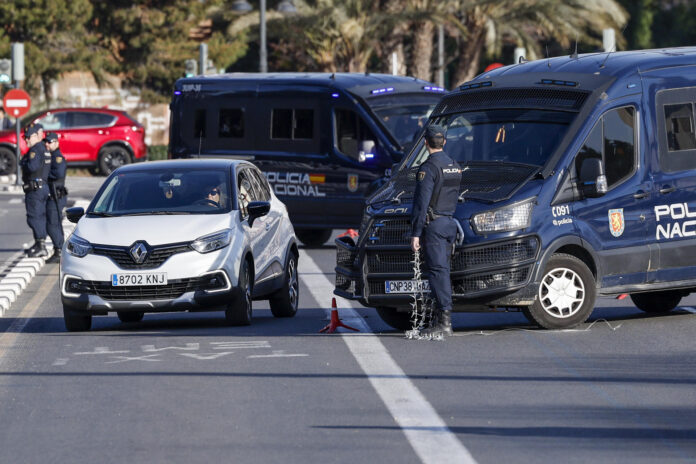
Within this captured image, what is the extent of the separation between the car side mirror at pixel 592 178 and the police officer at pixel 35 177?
10336mm

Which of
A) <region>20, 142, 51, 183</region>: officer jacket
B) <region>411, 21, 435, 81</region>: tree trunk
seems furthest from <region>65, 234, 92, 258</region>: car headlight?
<region>411, 21, 435, 81</region>: tree trunk

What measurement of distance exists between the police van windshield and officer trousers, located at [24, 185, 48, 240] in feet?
28.9

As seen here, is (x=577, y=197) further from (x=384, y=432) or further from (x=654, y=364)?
(x=384, y=432)

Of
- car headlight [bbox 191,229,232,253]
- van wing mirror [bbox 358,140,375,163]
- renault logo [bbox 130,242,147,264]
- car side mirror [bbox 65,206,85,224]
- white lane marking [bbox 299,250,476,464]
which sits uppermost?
van wing mirror [bbox 358,140,375,163]

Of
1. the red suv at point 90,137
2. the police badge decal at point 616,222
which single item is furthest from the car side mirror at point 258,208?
the red suv at point 90,137

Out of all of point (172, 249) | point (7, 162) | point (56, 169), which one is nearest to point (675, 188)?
point (172, 249)

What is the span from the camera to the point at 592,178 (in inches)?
523

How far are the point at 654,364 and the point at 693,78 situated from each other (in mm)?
3982

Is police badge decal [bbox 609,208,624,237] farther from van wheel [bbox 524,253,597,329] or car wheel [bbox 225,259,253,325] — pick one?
car wheel [bbox 225,259,253,325]

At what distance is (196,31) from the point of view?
6538 cm

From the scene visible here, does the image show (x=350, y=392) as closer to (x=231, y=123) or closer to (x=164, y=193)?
(x=164, y=193)

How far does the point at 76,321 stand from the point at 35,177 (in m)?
7.94

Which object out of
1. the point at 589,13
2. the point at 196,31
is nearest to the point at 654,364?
the point at 589,13

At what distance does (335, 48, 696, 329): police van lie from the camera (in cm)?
1283
